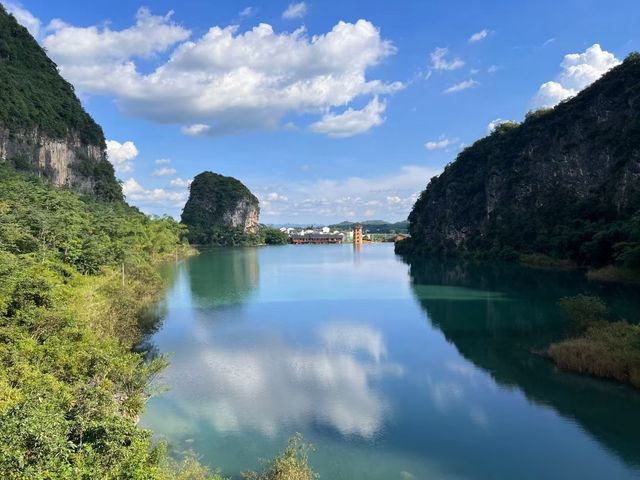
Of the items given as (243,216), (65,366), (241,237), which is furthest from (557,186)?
(243,216)

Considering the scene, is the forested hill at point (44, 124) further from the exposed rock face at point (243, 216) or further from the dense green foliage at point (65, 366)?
the exposed rock face at point (243, 216)

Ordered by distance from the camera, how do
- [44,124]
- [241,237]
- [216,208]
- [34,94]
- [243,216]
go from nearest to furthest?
[44,124] → [34,94] → [241,237] → [216,208] → [243,216]

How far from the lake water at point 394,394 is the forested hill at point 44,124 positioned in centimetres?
4435

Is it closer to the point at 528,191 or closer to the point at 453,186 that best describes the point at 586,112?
the point at 528,191

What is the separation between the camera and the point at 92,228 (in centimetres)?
2969

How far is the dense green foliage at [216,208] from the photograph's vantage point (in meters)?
132

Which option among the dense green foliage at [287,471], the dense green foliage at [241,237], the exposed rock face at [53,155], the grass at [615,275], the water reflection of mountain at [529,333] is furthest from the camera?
the dense green foliage at [241,237]

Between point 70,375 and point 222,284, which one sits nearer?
point 70,375

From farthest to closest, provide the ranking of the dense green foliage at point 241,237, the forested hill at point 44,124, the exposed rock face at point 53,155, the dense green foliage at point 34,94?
the dense green foliage at point 241,237 < the dense green foliage at point 34,94 < the forested hill at point 44,124 < the exposed rock face at point 53,155

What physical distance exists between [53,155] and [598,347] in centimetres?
7181

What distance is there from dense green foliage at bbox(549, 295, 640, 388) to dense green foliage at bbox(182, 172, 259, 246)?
116807 mm

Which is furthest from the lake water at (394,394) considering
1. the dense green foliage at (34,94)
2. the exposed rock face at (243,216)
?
the exposed rock face at (243,216)

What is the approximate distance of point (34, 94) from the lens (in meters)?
70.6

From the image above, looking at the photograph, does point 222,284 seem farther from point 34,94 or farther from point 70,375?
point 34,94
